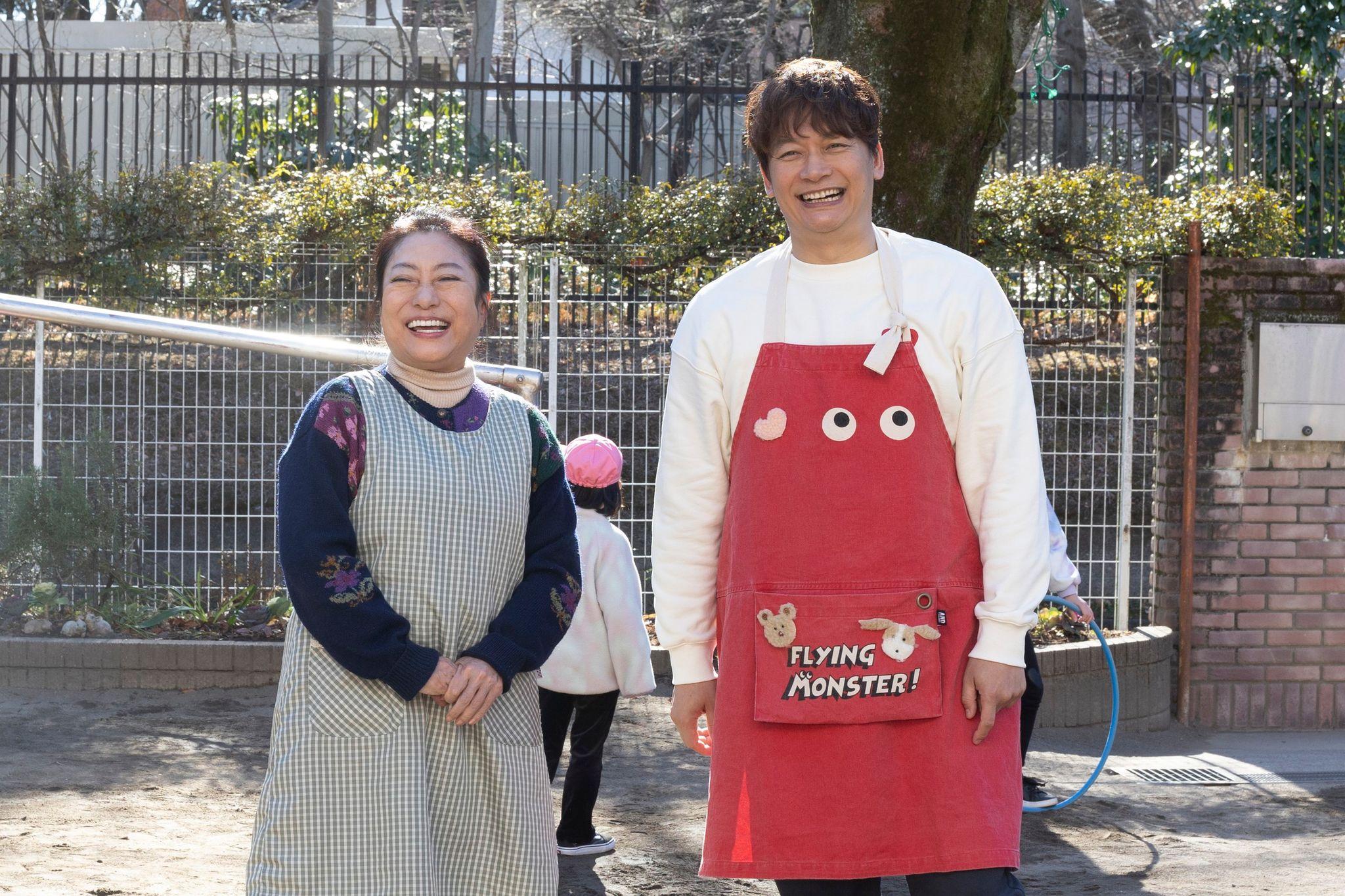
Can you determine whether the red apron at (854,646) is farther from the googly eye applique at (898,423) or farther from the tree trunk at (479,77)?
the tree trunk at (479,77)

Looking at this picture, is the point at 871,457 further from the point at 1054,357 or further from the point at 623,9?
the point at 623,9

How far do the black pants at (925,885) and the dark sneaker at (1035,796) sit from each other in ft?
9.80

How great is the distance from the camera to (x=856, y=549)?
8.33 ft

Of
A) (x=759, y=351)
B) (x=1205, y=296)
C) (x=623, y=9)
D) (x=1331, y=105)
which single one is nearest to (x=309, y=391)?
(x=1205, y=296)

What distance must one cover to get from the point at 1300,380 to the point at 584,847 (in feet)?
16.5

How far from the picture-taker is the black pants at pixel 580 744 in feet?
15.2

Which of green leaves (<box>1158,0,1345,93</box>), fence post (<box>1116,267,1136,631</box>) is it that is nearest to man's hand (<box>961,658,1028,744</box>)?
fence post (<box>1116,267,1136,631</box>)

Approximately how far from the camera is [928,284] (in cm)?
265

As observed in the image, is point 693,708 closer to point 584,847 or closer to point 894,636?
point 894,636

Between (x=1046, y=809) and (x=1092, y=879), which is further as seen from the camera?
(x=1046, y=809)

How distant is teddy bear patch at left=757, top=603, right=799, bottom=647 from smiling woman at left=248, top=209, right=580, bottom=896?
15.7 inches

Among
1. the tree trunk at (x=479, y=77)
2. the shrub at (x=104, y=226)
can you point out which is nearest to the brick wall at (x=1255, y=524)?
the tree trunk at (x=479, y=77)

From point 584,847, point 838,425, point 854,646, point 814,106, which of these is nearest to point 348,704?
point 854,646

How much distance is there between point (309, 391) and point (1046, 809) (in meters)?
4.60
